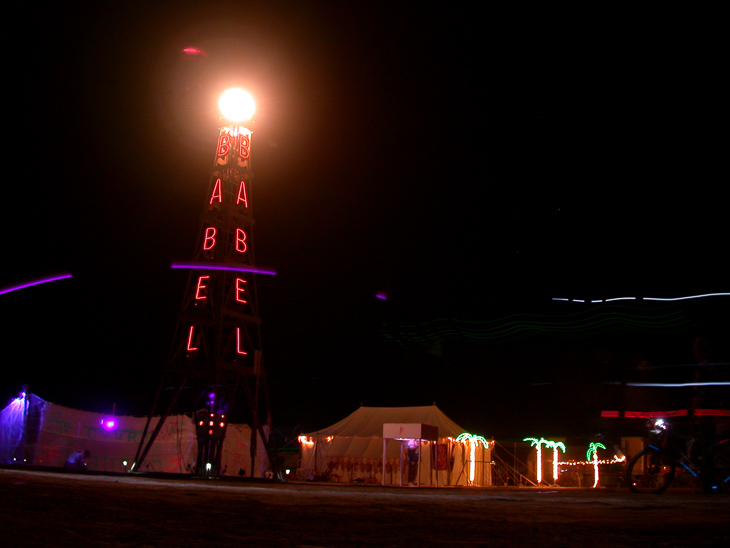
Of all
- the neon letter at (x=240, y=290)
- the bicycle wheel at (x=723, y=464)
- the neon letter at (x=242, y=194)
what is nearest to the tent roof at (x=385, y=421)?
the neon letter at (x=240, y=290)

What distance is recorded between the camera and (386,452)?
27062 millimetres

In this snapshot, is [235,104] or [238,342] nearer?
[238,342]

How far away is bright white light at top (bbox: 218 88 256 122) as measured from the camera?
105 feet

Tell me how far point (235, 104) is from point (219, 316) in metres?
11.1

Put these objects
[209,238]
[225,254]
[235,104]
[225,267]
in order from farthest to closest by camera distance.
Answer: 1. [235,104]
2. [225,254]
3. [209,238]
4. [225,267]

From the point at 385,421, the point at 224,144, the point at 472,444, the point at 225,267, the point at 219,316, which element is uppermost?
the point at 224,144

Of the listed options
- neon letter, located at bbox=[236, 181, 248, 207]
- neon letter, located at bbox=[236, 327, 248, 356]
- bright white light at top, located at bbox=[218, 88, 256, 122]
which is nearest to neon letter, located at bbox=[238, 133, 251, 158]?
bright white light at top, located at bbox=[218, 88, 256, 122]

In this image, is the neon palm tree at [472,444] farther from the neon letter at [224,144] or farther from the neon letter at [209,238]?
the neon letter at [224,144]

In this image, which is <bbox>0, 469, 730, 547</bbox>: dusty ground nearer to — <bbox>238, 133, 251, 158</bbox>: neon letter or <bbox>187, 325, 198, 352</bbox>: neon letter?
<bbox>187, 325, 198, 352</bbox>: neon letter

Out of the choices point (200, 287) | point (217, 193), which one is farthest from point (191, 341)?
point (217, 193)

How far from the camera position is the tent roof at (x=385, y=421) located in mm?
27906

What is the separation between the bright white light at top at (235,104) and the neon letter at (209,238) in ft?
20.9

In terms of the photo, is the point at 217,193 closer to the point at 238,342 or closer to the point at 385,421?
the point at 238,342

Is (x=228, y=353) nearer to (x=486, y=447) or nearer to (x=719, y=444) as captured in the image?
(x=486, y=447)
